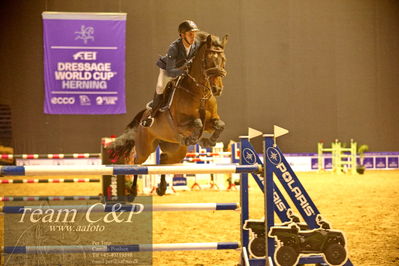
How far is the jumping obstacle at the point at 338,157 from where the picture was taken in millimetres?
12587

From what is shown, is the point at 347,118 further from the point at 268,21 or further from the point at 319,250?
the point at 319,250

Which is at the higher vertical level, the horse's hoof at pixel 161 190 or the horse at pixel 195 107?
the horse at pixel 195 107

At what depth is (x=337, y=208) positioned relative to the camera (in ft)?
20.2

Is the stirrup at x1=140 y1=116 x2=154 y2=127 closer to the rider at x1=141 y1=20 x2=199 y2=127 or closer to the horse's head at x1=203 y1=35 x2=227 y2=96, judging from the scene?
the rider at x1=141 y1=20 x2=199 y2=127

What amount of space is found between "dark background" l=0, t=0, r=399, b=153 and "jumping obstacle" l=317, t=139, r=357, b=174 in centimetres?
45

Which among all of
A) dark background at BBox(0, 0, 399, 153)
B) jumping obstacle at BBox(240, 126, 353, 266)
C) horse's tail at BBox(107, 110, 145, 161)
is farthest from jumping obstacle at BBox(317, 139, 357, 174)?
jumping obstacle at BBox(240, 126, 353, 266)

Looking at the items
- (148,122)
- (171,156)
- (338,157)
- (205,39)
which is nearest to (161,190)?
(171,156)

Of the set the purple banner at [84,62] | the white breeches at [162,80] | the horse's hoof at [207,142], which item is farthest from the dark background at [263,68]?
the horse's hoof at [207,142]

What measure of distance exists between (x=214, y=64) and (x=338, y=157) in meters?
10.5

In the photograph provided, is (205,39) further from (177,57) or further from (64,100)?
(64,100)

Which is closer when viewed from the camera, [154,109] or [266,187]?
[266,187]

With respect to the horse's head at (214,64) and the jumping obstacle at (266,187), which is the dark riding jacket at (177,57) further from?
the jumping obstacle at (266,187)

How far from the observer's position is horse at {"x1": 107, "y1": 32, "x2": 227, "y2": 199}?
335 cm

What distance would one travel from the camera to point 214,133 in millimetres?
3518
